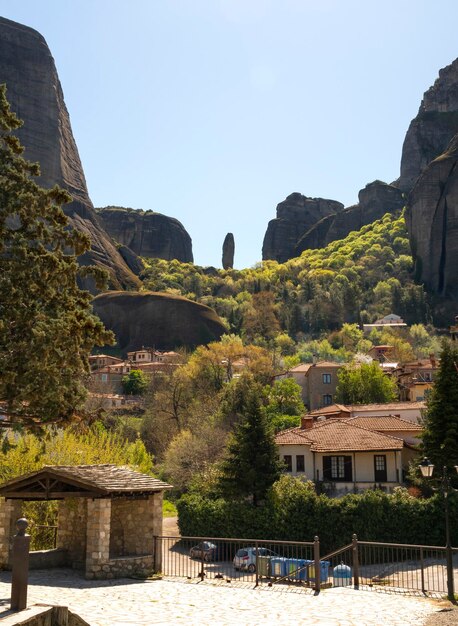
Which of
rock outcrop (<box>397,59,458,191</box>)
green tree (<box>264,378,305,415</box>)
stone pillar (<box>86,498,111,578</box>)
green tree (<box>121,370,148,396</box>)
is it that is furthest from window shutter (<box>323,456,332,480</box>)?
rock outcrop (<box>397,59,458,191</box>)

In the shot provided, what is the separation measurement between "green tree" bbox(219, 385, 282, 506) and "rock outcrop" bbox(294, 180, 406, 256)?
162 metres

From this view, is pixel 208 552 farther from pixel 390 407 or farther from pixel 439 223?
pixel 439 223

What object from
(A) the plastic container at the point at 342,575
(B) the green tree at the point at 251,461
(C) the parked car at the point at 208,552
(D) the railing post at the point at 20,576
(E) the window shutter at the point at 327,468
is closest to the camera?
(D) the railing post at the point at 20,576

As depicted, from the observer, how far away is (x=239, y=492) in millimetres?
35844

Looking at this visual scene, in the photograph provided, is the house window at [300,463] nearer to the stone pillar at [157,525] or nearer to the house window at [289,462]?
the house window at [289,462]

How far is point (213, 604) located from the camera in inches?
607

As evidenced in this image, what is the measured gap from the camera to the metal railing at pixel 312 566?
18.7 metres

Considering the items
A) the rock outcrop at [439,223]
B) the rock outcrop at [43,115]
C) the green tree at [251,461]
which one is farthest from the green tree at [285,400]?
the rock outcrop at [439,223]

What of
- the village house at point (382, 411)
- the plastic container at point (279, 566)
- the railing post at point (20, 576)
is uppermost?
the village house at point (382, 411)

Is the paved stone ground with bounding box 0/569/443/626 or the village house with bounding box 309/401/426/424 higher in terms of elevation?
the village house with bounding box 309/401/426/424

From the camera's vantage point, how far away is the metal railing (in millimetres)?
18734

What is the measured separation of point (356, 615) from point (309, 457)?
93.0 ft

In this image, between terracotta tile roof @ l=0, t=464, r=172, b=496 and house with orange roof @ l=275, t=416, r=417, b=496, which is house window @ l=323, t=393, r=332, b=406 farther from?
terracotta tile roof @ l=0, t=464, r=172, b=496

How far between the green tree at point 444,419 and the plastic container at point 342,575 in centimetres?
1197
